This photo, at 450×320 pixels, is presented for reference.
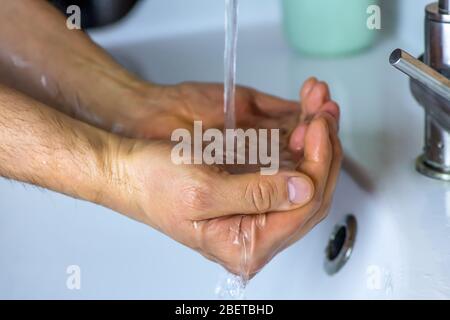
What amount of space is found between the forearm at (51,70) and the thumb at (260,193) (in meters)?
0.27

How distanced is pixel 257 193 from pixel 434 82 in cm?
14

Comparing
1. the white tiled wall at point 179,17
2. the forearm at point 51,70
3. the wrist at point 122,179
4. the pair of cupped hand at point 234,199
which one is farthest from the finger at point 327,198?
the white tiled wall at point 179,17

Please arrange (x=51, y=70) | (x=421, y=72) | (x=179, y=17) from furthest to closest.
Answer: (x=179, y=17), (x=51, y=70), (x=421, y=72)

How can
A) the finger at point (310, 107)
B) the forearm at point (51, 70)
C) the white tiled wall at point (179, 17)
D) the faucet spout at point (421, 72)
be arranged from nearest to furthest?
the faucet spout at point (421, 72), the finger at point (310, 107), the forearm at point (51, 70), the white tiled wall at point (179, 17)

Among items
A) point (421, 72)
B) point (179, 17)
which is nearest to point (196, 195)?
point (421, 72)

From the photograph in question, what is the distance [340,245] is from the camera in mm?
670

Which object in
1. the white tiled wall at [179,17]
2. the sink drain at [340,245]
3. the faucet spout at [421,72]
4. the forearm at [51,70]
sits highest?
the white tiled wall at [179,17]

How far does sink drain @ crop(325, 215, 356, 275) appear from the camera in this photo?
2.14ft

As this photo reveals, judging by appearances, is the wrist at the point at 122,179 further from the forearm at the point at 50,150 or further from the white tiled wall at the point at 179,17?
the white tiled wall at the point at 179,17

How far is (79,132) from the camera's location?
1.84ft

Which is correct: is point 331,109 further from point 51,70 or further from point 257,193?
point 51,70

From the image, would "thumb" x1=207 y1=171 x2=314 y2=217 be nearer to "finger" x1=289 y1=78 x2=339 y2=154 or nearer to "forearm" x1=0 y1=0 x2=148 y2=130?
"finger" x1=289 y1=78 x2=339 y2=154

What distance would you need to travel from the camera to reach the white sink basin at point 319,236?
0.58 metres

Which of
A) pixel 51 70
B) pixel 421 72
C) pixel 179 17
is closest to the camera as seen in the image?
pixel 421 72
